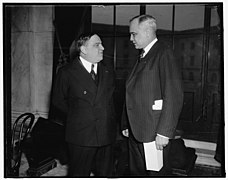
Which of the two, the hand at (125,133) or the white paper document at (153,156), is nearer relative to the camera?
the white paper document at (153,156)

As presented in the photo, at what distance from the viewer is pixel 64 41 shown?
1.41 m

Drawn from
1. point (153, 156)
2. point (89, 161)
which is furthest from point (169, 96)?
point (89, 161)

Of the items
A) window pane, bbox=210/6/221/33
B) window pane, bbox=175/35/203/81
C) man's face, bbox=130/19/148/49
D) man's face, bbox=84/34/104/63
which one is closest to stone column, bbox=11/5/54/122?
man's face, bbox=84/34/104/63

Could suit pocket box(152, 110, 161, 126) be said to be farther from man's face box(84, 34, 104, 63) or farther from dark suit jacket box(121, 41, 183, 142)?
man's face box(84, 34, 104, 63)

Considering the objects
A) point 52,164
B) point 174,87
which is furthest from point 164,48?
point 52,164

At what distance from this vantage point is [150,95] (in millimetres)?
1160

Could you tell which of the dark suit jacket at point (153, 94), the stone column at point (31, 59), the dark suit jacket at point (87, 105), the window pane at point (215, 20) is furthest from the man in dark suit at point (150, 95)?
the stone column at point (31, 59)

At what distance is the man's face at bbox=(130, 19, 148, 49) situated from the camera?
3.89 feet

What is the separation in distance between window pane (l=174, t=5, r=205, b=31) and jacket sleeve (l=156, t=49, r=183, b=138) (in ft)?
0.85

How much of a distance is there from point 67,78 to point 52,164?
20.4 inches

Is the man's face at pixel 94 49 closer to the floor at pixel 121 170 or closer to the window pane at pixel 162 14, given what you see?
the window pane at pixel 162 14

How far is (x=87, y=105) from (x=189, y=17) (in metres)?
0.70

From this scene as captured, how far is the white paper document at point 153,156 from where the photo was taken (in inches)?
46.8

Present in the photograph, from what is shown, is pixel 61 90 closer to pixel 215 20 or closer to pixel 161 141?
pixel 161 141
